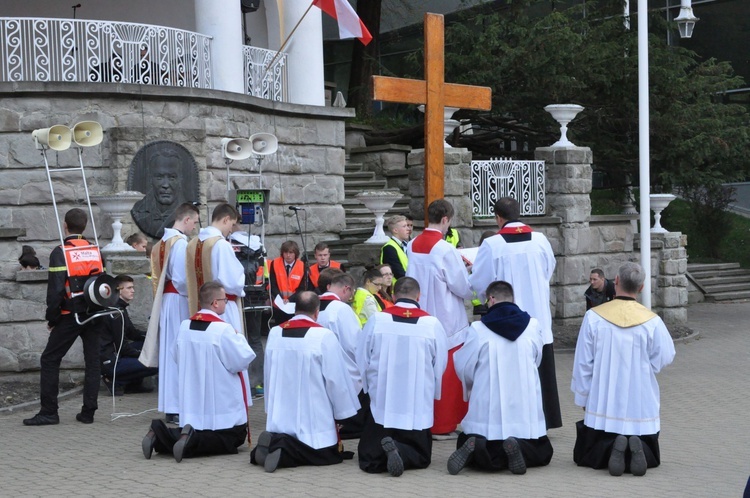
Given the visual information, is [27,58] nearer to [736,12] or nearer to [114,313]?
[114,313]

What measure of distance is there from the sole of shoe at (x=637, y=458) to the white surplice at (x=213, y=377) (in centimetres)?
311

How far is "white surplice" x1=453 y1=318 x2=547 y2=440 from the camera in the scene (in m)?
8.55

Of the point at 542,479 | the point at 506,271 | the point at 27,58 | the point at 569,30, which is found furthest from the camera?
the point at 569,30

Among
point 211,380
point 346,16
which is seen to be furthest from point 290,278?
point 346,16

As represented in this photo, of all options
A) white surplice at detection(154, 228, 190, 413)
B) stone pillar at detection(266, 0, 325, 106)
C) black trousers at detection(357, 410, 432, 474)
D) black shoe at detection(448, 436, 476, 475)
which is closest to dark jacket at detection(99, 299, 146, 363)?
white surplice at detection(154, 228, 190, 413)

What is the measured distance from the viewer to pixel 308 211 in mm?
18516

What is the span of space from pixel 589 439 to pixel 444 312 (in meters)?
2.07

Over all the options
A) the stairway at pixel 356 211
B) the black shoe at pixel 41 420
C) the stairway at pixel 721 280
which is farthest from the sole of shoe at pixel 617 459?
the stairway at pixel 721 280

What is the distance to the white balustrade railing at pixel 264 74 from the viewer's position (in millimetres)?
18844

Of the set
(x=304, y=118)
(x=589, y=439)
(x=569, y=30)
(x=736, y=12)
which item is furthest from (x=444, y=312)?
(x=736, y=12)

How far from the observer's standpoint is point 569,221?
17.8 meters

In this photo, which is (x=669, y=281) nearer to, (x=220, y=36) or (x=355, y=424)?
(x=220, y=36)

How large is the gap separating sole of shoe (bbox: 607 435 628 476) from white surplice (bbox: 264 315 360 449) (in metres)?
2.04

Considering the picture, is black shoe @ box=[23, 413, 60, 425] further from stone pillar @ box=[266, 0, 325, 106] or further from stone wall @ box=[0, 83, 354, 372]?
stone pillar @ box=[266, 0, 325, 106]
